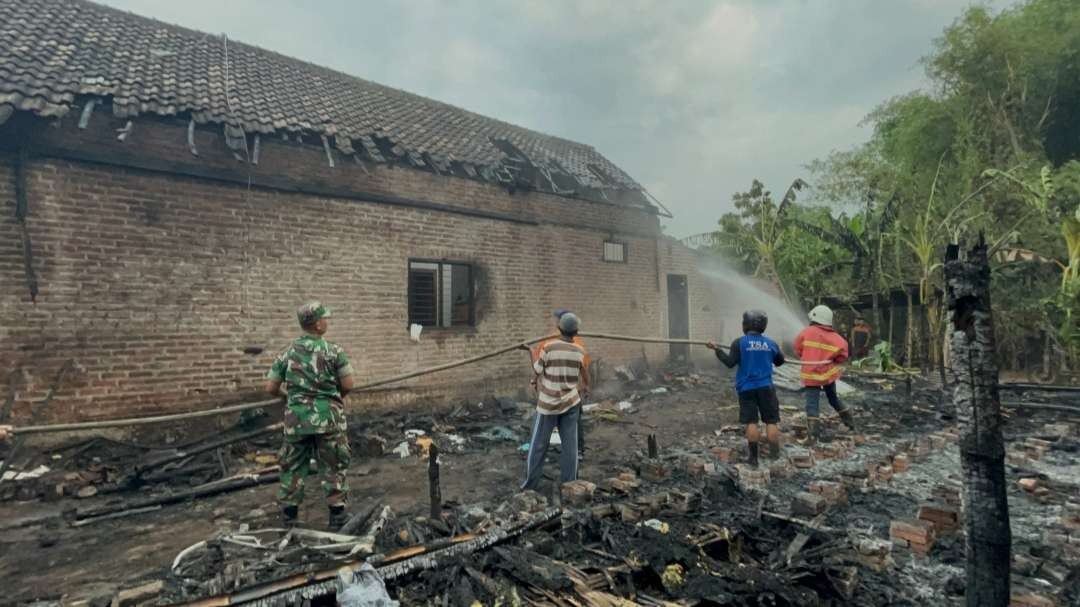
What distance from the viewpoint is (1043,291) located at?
11.3m

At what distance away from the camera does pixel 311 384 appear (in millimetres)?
4188

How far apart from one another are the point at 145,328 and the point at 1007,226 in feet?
58.8

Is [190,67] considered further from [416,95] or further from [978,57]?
[978,57]

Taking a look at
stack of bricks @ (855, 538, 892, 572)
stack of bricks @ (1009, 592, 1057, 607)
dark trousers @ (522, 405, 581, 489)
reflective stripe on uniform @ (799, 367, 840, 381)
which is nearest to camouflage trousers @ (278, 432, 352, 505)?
dark trousers @ (522, 405, 581, 489)

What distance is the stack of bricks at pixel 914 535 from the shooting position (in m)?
3.57

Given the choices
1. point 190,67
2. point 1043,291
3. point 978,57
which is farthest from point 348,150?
point 978,57

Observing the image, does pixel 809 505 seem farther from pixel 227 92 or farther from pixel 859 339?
pixel 859 339

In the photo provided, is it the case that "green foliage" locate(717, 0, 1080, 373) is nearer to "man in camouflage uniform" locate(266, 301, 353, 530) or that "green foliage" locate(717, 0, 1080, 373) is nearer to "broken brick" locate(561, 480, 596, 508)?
"broken brick" locate(561, 480, 596, 508)

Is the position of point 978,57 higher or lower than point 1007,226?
higher

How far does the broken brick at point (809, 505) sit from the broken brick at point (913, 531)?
0.49 meters

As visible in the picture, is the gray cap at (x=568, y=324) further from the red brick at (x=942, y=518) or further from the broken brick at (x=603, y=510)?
the red brick at (x=942, y=518)

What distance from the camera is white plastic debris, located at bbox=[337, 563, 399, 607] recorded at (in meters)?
2.84

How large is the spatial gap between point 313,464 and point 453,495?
1543 mm

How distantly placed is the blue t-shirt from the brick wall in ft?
17.3
